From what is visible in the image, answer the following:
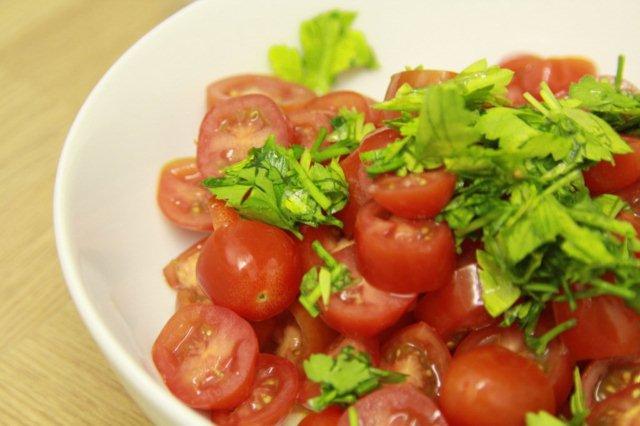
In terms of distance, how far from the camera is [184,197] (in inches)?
62.2

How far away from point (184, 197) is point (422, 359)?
2.05 feet

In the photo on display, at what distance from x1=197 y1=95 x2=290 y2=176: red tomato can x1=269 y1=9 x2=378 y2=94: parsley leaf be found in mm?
330

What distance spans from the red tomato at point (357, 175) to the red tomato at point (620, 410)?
49 centimetres

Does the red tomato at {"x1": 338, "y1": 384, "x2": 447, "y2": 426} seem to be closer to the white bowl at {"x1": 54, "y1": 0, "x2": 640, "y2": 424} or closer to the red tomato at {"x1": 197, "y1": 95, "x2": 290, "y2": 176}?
the white bowl at {"x1": 54, "y1": 0, "x2": 640, "y2": 424}

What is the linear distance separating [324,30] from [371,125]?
0.41 metres

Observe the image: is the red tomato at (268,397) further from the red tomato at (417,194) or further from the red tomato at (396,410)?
the red tomato at (417,194)

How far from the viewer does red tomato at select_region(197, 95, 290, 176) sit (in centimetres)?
151

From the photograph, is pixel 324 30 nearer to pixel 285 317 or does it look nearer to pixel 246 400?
pixel 285 317

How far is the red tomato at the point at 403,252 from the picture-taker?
1.17m

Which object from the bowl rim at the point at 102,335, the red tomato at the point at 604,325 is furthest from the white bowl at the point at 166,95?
the red tomato at the point at 604,325

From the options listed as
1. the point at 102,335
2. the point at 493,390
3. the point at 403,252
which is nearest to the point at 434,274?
the point at 403,252

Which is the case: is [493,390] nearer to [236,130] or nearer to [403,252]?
[403,252]

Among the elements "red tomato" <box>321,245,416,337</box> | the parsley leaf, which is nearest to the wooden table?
"red tomato" <box>321,245,416,337</box>

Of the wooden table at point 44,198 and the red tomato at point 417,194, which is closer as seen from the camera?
the red tomato at point 417,194
